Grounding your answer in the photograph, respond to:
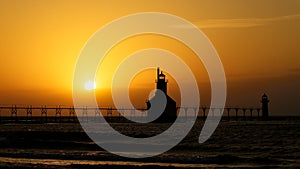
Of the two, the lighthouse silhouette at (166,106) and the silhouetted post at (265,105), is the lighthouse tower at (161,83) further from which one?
the silhouetted post at (265,105)

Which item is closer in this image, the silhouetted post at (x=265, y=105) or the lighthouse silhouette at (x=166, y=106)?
the lighthouse silhouette at (x=166, y=106)

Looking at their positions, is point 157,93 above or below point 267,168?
above

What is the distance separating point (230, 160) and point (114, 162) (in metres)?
6.88

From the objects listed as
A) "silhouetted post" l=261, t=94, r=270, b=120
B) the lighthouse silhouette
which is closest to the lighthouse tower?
the lighthouse silhouette

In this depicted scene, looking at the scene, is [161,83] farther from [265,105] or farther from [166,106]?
[265,105]

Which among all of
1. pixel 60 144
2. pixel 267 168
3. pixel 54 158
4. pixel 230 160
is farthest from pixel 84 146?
pixel 267 168

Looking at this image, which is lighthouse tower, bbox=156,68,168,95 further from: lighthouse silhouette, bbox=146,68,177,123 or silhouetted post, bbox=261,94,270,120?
silhouetted post, bbox=261,94,270,120

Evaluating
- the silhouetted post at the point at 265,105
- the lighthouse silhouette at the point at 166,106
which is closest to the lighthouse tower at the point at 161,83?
the lighthouse silhouette at the point at 166,106

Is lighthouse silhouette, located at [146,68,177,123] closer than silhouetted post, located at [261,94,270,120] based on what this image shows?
Yes

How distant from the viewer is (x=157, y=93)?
95188 mm

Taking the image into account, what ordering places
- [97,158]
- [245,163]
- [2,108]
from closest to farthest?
[245,163] < [97,158] < [2,108]

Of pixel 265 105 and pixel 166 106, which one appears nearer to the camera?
pixel 166 106

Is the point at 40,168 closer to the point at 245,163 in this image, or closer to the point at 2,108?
the point at 245,163

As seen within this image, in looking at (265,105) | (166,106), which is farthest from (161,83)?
(265,105)
